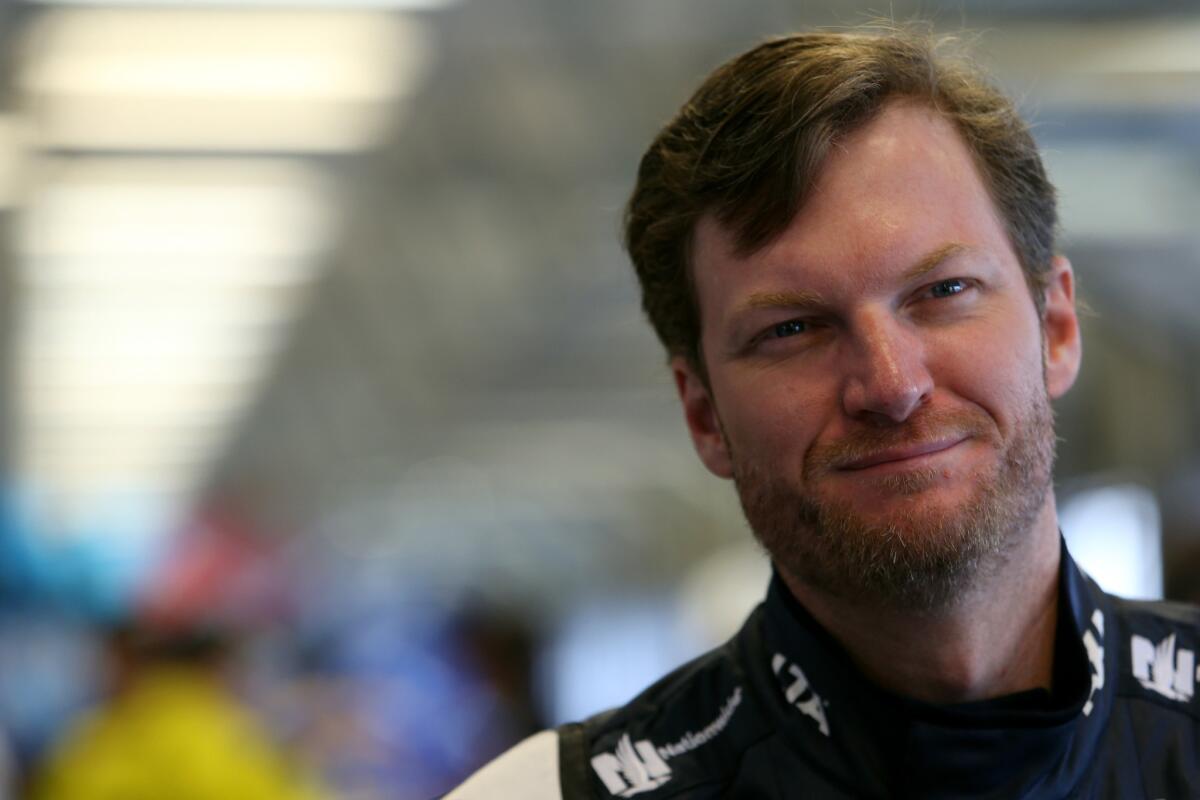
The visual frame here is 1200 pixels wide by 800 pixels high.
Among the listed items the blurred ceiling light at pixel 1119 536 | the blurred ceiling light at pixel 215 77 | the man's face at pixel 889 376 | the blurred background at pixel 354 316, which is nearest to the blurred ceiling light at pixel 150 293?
the blurred background at pixel 354 316

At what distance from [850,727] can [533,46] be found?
16.6 ft

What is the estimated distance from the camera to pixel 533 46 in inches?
266

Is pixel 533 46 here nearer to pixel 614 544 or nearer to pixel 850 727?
pixel 850 727

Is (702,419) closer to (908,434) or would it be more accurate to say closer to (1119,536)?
(908,434)

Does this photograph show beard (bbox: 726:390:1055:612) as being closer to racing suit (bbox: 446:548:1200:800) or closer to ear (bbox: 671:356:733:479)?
racing suit (bbox: 446:548:1200:800)

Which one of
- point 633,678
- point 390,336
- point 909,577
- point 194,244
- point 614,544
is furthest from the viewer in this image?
point 614,544

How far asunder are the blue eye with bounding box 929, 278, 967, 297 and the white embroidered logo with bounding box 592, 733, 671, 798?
62 cm

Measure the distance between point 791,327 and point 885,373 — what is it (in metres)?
0.16

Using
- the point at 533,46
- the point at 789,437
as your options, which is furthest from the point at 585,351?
the point at 789,437

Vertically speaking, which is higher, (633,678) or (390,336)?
(390,336)

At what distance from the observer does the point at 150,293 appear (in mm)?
10578

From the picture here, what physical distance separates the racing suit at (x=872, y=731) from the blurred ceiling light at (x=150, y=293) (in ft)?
20.3

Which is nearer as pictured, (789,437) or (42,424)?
(789,437)

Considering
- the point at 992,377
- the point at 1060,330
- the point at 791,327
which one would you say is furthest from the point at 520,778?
the point at 1060,330
